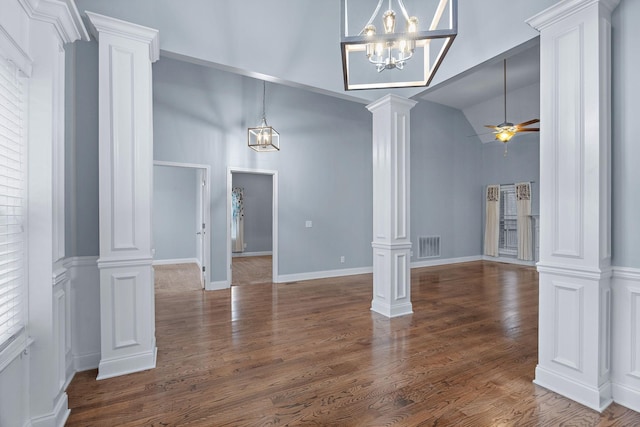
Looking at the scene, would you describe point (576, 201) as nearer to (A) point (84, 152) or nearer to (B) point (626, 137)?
(B) point (626, 137)

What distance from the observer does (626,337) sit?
6.98 feet

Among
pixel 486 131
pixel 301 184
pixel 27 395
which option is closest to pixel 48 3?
pixel 27 395

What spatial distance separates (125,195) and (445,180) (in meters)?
7.32

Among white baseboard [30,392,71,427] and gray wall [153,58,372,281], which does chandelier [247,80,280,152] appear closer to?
gray wall [153,58,372,281]

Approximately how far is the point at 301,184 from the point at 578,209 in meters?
4.60

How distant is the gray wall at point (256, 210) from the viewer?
10.0 meters

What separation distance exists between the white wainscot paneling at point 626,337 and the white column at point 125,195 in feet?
11.3

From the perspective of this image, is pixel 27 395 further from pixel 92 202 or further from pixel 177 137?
pixel 177 137

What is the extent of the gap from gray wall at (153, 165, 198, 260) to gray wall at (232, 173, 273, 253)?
1.73 m

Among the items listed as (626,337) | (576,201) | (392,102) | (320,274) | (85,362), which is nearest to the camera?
(626,337)

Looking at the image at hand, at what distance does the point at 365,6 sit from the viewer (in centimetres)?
407

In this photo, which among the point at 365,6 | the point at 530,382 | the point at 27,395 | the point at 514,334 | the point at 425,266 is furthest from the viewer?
the point at 425,266

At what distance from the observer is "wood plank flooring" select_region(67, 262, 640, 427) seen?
6.68 ft

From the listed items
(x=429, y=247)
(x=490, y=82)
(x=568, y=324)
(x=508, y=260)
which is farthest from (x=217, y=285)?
(x=508, y=260)
